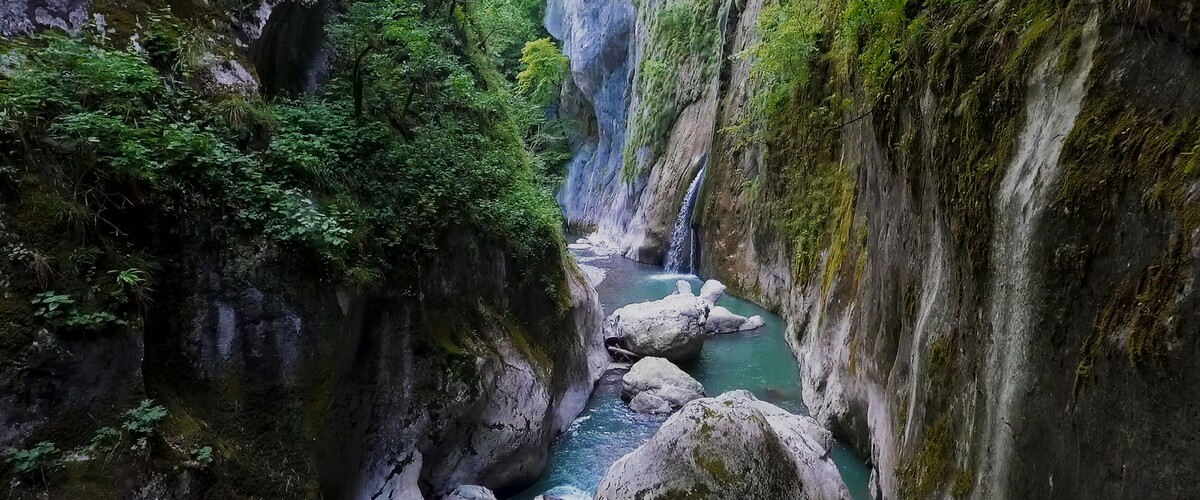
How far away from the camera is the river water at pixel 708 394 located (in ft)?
26.5

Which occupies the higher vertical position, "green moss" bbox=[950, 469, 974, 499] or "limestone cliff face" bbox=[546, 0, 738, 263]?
"limestone cliff face" bbox=[546, 0, 738, 263]

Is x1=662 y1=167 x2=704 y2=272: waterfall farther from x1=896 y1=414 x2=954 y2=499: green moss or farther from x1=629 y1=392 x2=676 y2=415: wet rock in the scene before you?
x1=896 y1=414 x2=954 y2=499: green moss

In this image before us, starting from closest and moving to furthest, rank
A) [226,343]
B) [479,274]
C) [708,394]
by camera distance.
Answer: [226,343] → [479,274] → [708,394]

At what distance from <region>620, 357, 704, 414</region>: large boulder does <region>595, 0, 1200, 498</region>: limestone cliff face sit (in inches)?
129

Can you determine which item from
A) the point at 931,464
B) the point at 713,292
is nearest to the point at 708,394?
the point at 931,464

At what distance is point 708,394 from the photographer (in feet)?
35.5

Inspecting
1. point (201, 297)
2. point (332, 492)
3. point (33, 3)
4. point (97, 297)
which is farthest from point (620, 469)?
point (33, 3)

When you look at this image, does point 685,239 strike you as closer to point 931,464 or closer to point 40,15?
point 931,464

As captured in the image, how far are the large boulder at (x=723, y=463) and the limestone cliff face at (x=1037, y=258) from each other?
83 cm

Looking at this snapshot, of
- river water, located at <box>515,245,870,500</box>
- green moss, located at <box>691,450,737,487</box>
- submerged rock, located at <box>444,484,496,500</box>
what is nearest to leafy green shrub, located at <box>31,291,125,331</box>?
submerged rock, located at <box>444,484,496,500</box>

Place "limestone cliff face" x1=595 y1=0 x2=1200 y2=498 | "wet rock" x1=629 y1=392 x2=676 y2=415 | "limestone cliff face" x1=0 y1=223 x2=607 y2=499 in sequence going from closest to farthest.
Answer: "limestone cliff face" x1=595 y1=0 x2=1200 y2=498 < "limestone cliff face" x1=0 y1=223 x2=607 y2=499 < "wet rock" x1=629 y1=392 x2=676 y2=415

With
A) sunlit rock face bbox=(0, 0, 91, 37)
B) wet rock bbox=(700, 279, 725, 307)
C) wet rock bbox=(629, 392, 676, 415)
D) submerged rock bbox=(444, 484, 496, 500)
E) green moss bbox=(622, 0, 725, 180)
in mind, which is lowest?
submerged rock bbox=(444, 484, 496, 500)

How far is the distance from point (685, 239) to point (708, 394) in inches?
456

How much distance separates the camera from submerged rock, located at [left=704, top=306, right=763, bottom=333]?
1462 centimetres
